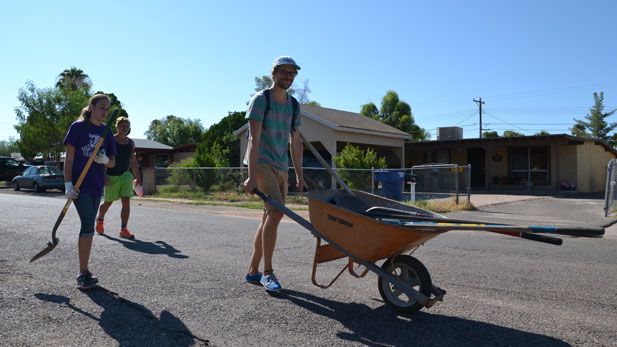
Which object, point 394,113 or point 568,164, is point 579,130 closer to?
point 394,113

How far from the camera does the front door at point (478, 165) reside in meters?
27.4

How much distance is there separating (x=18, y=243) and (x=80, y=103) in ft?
95.3

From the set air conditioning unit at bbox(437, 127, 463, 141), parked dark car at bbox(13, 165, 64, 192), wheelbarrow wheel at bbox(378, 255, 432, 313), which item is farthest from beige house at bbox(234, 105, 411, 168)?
wheelbarrow wheel at bbox(378, 255, 432, 313)

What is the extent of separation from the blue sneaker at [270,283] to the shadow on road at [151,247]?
198 centimetres

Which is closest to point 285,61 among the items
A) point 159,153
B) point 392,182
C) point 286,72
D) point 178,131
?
point 286,72

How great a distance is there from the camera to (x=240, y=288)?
4.30 m

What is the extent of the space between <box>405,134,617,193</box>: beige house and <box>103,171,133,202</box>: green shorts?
2072 cm

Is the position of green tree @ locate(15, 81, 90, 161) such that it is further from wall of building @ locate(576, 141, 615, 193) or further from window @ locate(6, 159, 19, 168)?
wall of building @ locate(576, 141, 615, 193)

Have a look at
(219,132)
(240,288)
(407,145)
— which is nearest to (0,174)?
(219,132)

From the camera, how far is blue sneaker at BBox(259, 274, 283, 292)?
4039 millimetres

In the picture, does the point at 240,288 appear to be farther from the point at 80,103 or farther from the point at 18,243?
the point at 80,103

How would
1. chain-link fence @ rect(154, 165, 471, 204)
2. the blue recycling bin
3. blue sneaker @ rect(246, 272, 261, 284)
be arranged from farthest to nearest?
chain-link fence @ rect(154, 165, 471, 204), the blue recycling bin, blue sneaker @ rect(246, 272, 261, 284)

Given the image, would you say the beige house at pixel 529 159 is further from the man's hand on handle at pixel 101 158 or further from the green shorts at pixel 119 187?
the man's hand on handle at pixel 101 158

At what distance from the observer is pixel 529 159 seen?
83.5 feet
